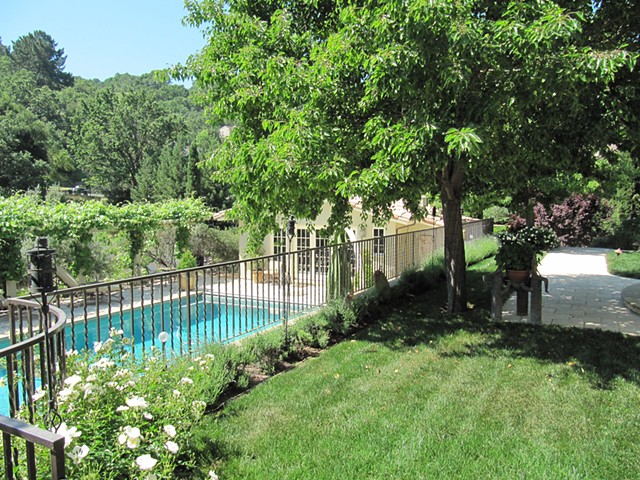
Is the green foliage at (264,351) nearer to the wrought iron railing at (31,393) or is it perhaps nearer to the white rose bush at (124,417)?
the white rose bush at (124,417)

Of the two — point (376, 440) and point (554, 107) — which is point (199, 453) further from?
point (554, 107)

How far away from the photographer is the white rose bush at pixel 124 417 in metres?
2.35

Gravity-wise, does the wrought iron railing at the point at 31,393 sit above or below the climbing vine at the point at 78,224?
below

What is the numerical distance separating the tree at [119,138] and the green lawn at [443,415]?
35378mm

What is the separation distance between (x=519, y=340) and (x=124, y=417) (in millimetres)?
5230

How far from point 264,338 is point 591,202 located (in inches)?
805

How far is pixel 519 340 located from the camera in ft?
19.7

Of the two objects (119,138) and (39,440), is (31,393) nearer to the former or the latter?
(39,440)

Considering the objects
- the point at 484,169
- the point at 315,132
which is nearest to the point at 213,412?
the point at 315,132

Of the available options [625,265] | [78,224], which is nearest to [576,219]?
[625,265]

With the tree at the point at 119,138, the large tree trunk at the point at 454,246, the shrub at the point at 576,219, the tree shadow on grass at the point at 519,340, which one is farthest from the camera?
the tree at the point at 119,138

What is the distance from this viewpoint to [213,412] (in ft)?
13.0

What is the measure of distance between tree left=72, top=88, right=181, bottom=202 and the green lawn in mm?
35378

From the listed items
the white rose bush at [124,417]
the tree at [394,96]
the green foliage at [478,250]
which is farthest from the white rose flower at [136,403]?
the green foliage at [478,250]
